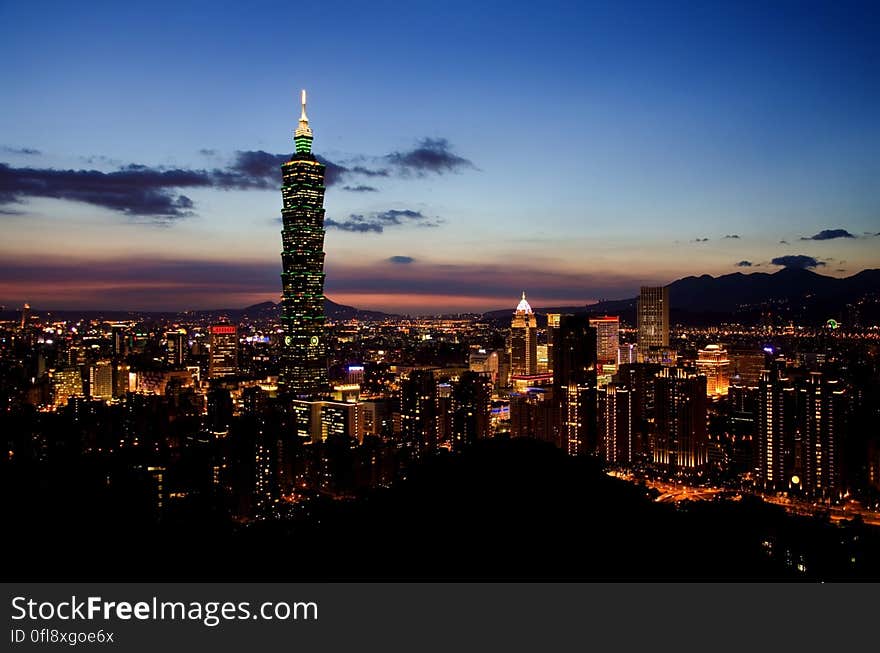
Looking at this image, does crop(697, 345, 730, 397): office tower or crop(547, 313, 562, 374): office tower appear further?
crop(547, 313, 562, 374): office tower

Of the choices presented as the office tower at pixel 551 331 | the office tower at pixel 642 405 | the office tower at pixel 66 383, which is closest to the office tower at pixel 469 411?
the office tower at pixel 642 405

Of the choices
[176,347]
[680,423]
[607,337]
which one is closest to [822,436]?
[680,423]

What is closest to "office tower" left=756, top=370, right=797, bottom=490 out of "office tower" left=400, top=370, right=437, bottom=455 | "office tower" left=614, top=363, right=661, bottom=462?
"office tower" left=614, top=363, right=661, bottom=462

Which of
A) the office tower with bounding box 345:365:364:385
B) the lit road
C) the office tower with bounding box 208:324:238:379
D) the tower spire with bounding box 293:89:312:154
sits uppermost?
the tower spire with bounding box 293:89:312:154

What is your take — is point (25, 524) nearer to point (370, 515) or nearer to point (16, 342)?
point (370, 515)

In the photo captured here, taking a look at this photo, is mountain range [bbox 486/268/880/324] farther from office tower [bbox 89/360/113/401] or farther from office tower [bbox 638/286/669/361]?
office tower [bbox 89/360/113/401]

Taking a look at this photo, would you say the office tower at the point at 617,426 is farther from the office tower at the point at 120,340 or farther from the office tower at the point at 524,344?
the office tower at the point at 120,340
